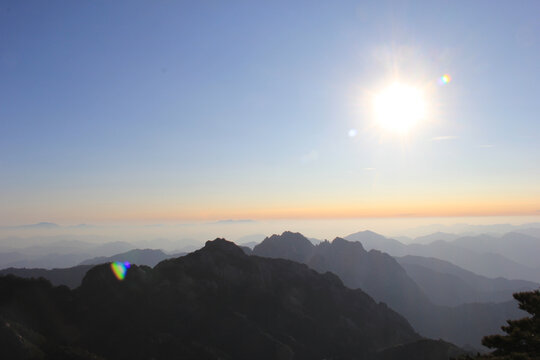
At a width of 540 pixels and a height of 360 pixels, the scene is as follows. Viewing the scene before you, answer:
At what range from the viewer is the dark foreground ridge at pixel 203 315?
80.2m

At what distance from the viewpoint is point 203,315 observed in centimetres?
10044

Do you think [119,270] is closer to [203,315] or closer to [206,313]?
[203,315]

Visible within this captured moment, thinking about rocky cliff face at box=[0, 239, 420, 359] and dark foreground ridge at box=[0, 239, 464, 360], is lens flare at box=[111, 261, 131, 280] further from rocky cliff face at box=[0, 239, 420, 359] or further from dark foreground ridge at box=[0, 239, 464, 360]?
dark foreground ridge at box=[0, 239, 464, 360]

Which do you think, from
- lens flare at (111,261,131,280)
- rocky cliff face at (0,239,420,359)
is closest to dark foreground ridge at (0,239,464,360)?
rocky cliff face at (0,239,420,359)

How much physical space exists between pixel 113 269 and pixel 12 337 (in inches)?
1557

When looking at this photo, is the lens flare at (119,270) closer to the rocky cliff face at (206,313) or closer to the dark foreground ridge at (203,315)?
the rocky cliff face at (206,313)

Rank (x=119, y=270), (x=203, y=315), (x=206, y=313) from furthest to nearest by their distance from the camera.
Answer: (x=119, y=270) < (x=206, y=313) < (x=203, y=315)

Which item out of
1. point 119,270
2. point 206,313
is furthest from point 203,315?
point 119,270

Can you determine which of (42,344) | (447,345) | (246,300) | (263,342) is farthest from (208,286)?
(447,345)

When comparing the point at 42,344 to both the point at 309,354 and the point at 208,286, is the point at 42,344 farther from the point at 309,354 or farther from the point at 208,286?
the point at 309,354

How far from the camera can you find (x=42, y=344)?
225 ft

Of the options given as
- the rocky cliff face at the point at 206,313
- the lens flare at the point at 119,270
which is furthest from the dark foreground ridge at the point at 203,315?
the lens flare at the point at 119,270

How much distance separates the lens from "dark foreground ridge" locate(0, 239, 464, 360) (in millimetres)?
80250

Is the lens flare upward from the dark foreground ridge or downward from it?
upward
